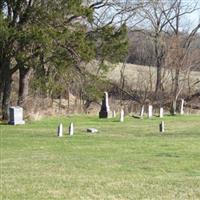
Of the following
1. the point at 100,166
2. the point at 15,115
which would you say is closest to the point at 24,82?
the point at 15,115

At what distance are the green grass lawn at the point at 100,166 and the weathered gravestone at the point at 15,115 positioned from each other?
5.82 metres

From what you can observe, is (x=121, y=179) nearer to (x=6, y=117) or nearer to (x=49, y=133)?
(x=49, y=133)

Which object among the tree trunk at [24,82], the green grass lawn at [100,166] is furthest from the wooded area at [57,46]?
the green grass lawn at [100,166]

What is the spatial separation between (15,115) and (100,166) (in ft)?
54.6

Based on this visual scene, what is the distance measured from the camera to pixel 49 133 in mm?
23953

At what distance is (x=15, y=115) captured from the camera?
29734 mm

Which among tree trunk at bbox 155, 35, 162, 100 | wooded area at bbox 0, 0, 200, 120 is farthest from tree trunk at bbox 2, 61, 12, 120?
tree trunk at bbox 155, 35, 162, 100

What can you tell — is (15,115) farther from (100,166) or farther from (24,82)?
(100,166)

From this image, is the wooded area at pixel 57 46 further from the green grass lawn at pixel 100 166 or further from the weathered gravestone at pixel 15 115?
the green grass lawn at pixel 100 166

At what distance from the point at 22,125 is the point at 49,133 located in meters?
5.33

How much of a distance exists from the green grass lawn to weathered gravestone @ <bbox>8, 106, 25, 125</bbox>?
229 inches

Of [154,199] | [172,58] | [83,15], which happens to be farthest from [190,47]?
[154,199]

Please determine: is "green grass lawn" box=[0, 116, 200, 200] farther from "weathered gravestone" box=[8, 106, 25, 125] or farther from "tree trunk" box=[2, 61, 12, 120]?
"tree trunk" box=[2, 61, 12, 120]

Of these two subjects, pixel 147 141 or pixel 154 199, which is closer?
pixel 154 199
